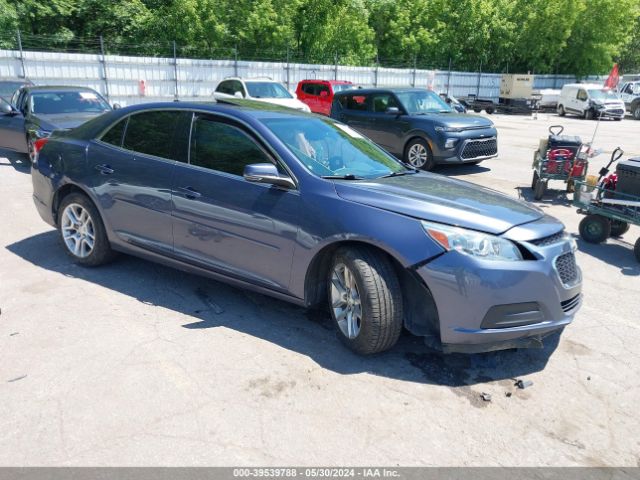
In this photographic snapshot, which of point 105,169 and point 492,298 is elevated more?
point 105,169

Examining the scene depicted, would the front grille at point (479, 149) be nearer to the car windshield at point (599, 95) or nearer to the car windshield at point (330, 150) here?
the car windshield at point (330, 150)

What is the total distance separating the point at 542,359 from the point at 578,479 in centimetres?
125

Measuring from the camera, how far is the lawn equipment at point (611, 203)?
250 inches

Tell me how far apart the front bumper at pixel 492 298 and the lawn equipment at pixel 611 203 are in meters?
3.46

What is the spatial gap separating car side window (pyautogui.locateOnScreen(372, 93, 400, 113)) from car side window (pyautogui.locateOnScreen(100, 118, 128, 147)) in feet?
25.6

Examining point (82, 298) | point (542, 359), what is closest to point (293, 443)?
point (542, 359)

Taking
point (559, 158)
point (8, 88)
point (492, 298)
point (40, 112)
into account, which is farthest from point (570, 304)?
point (8, 88)

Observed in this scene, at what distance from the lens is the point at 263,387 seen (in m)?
3.42

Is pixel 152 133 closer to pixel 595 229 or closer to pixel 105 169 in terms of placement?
pixel 105 169

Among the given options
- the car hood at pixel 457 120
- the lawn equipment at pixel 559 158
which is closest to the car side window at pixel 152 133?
the lawn equipment at pixel 559 158

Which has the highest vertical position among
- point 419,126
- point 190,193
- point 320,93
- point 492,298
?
point 190,193

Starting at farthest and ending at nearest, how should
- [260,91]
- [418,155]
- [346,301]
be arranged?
[260,91] < [418,155] < [346,301]

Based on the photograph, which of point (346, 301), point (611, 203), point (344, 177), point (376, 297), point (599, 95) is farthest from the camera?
point (599, 95)

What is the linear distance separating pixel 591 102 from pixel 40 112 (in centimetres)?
2635
